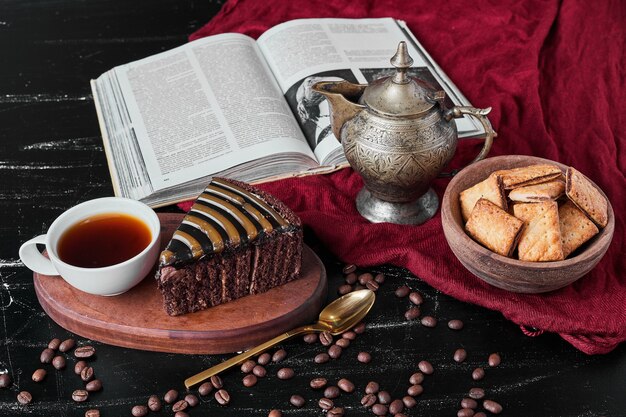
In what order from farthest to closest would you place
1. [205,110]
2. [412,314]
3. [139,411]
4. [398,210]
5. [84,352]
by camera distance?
1. [205,110]
2. [398,210]
3. [412,314]
4. [84,352]
5. [139,411]

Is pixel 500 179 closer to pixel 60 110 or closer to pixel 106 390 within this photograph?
pixel 106 390

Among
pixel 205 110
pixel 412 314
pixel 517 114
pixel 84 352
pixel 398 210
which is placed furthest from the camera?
pixel 517 114

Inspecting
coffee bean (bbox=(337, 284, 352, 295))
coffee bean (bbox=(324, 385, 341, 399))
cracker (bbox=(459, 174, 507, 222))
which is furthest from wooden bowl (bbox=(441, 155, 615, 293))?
coffee bean (bbox=(324, 385, 341, 399))

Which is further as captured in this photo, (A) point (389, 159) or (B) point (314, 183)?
(B) point (314, 183)

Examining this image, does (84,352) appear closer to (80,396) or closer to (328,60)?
(80,396)

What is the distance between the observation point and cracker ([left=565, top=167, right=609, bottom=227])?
4.65 feet

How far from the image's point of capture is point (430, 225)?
5.49ft

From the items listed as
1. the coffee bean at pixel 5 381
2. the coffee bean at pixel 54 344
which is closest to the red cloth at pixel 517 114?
the coffee bean at pixel 54 344

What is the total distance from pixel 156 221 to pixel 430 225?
0.61 metres

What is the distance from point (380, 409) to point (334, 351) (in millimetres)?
149

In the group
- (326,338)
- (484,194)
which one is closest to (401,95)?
(484,194)

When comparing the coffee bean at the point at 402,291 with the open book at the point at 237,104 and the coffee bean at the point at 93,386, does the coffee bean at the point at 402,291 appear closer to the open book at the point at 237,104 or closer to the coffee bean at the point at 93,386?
the open book at the point at 237,104

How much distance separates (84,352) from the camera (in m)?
1.39

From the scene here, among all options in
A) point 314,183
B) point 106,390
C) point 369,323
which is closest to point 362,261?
point 369,323
